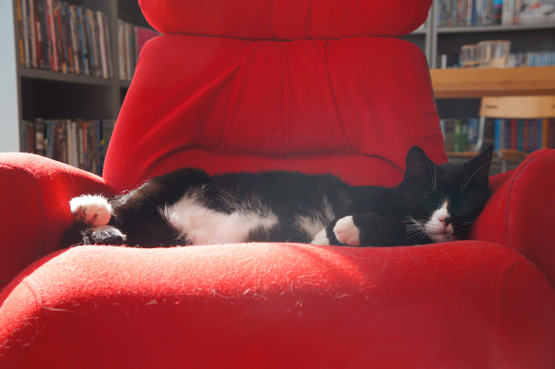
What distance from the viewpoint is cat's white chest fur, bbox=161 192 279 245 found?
1.14m

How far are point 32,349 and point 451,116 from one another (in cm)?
382

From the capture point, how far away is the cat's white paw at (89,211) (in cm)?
91

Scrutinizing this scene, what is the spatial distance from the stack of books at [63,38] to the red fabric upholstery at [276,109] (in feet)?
2.72

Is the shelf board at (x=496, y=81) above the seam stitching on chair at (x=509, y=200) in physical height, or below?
above

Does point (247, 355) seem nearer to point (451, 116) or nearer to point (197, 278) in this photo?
point (197, 278)

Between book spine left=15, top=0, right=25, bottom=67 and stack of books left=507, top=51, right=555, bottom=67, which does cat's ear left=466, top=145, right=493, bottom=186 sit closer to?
book spine left=15, top=0, right=25, bottom=67

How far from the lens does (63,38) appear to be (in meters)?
2.06

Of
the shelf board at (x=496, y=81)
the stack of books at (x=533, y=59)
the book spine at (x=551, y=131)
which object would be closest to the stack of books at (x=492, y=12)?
the stack of books at (x=533, y=59)

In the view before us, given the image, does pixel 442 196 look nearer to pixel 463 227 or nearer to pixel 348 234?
pixel 463 227

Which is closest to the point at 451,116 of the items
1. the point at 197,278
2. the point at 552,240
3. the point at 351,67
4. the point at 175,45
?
the point at 351,67

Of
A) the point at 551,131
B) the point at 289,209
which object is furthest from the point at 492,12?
the point at 289,209

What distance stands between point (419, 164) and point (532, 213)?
0.43 metres

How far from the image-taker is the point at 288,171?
1.31m

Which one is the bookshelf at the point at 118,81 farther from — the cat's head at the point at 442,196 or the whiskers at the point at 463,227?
the whiskers at the point at 463,227
